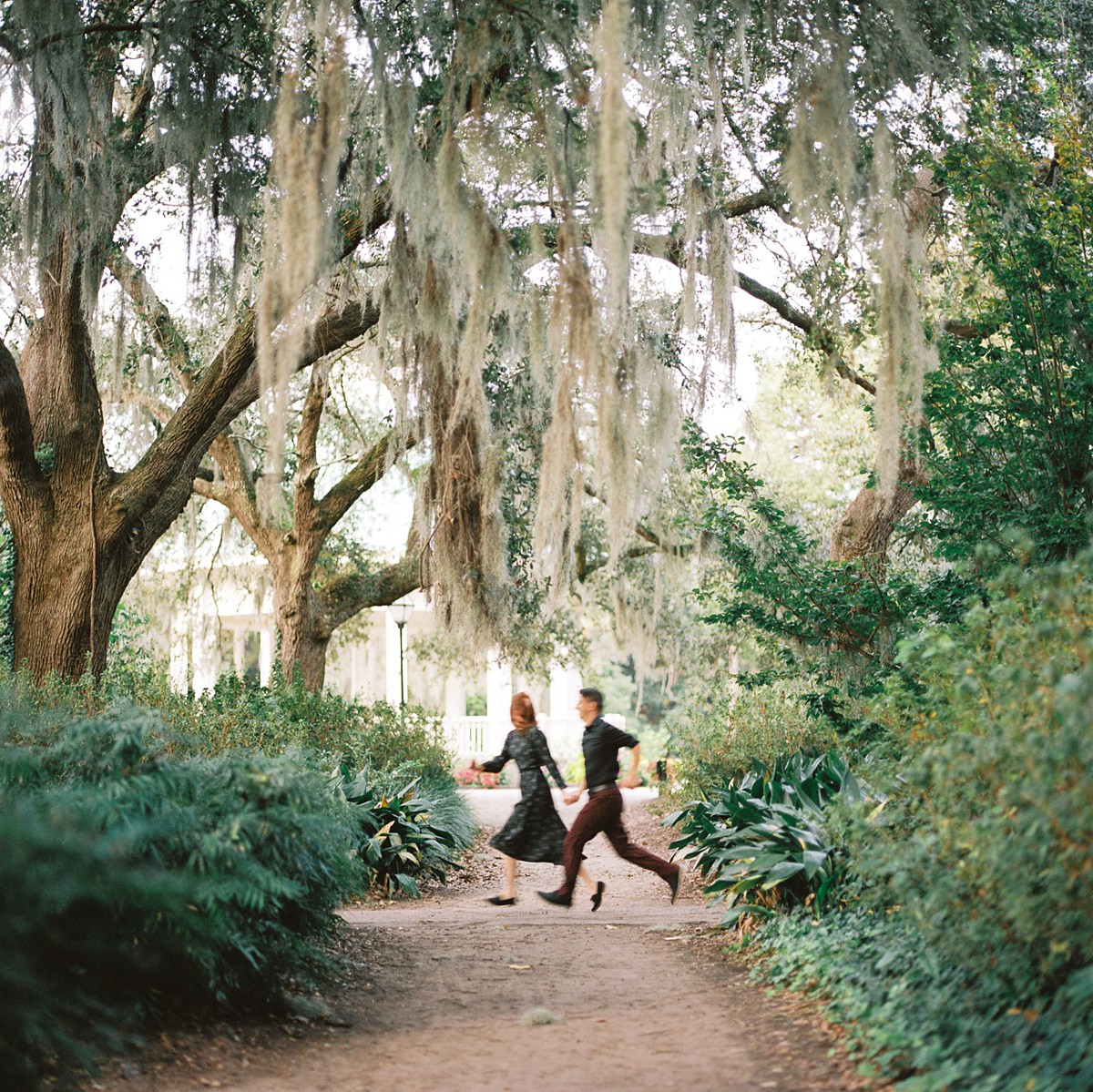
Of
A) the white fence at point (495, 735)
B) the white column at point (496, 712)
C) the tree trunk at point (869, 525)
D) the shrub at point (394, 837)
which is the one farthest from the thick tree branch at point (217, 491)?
the white fence at point (495, 735)

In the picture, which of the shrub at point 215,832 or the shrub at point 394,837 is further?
the shrub at point 394,837

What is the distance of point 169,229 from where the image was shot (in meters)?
9.19

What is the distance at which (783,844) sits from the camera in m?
5.67

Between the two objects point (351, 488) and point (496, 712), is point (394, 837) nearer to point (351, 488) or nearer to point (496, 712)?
point (351, 488)

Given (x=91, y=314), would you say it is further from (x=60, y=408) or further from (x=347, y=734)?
(x=347, y=734)

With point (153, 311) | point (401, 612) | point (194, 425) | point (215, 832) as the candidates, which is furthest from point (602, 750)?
point (401, 612)

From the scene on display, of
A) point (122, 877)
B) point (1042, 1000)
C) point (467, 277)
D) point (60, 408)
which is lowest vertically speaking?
point (1042, 1000)

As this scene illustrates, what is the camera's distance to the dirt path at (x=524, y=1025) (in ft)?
12.1

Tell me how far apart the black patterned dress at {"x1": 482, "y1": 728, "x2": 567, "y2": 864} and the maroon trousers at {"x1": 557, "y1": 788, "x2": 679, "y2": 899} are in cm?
20

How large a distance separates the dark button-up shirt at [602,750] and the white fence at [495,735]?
17.6 meters

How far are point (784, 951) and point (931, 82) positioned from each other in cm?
593

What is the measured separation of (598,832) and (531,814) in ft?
1.60

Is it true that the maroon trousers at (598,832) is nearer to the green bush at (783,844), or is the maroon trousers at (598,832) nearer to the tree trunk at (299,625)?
the green bush at (783,844)

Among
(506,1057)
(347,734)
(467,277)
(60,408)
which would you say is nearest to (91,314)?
(60,408)
